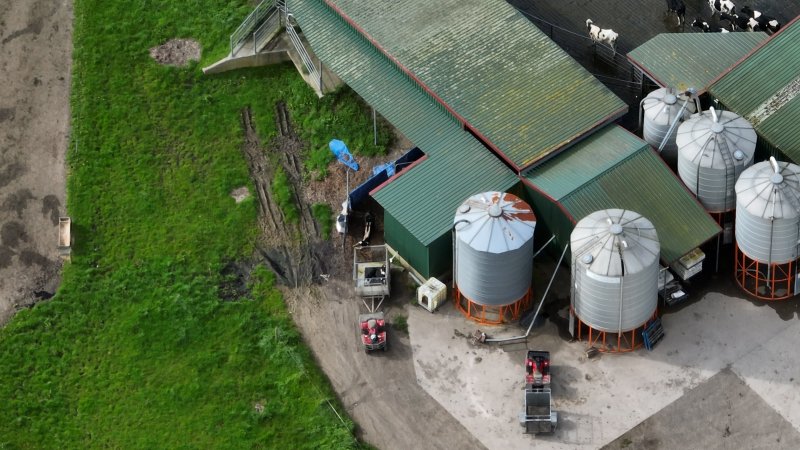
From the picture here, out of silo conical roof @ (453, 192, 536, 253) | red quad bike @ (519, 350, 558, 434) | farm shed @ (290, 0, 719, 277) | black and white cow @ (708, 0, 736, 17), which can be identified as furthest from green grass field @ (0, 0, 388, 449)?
black and white cow @ (708, 0, 736, 17)

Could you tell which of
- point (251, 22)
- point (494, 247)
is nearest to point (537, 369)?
point (494, 247)

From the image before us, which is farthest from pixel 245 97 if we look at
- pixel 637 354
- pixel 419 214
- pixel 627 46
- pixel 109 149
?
pixel 637 354

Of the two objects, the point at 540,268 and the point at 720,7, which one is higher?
the point at 720,7

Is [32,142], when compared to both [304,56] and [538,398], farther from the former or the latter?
[538,398]

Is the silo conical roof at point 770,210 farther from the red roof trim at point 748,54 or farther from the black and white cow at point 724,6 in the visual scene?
the black and white cow at point 724,6

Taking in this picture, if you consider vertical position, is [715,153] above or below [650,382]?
above

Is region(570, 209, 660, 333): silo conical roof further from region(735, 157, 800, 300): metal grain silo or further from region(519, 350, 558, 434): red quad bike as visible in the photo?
region(735, 157, 800, 300): metal grain silo

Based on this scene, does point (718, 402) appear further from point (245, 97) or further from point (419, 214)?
point (245, 97)
